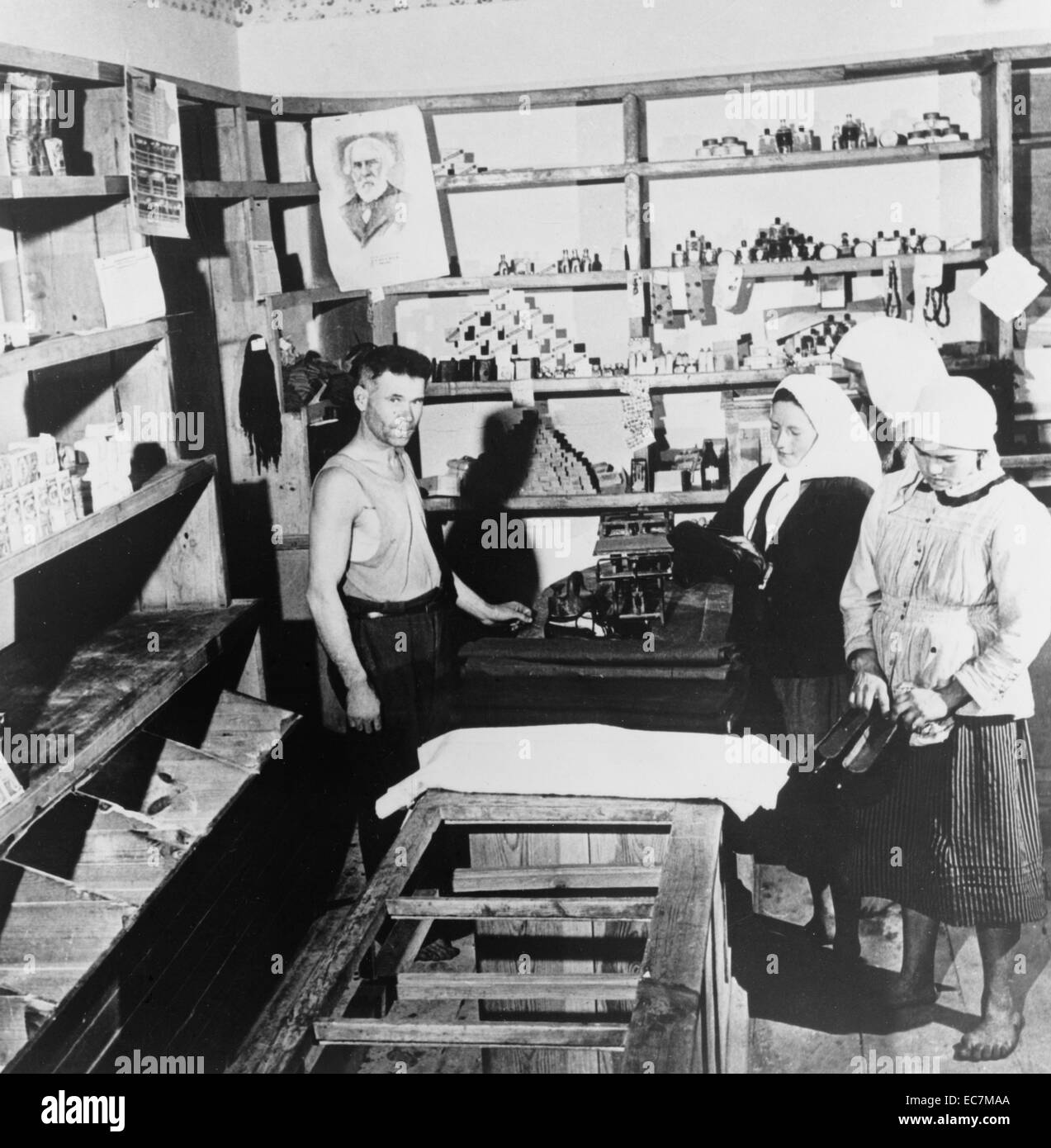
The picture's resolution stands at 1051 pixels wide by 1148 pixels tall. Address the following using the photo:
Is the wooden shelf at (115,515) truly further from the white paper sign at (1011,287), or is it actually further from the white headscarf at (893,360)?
the white paper sign at (1011,287)

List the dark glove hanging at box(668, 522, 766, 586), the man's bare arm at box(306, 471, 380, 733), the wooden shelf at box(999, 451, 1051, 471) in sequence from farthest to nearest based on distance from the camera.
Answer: the wooden shelf at box(999, 451, 1051, 471) → the dark glove hanging at box(668, 522, 766, 586) → the man's bare arm at box(306, 471, 380, 733)

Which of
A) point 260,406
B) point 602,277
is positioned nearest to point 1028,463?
point 602,277

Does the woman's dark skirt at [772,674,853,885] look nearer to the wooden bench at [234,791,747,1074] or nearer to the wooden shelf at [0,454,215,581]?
the wooden bench at [234,791,747,1074]

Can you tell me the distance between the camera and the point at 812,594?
3.56 meters

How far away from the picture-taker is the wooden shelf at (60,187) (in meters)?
2.39

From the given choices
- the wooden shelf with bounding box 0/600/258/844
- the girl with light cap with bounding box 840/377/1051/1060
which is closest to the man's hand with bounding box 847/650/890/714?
the girl with light cap with bounding box 840/377/1051/1060

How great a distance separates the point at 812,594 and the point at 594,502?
980mm

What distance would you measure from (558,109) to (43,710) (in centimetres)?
277

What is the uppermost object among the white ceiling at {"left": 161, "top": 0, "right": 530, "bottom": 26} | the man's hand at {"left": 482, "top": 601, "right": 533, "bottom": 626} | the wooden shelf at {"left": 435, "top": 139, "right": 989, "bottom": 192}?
the white ceiling at {"left": 161, "top": 0, "right": 530, "bottom": 26}

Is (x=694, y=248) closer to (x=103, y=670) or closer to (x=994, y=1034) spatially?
(x=103, y=670)

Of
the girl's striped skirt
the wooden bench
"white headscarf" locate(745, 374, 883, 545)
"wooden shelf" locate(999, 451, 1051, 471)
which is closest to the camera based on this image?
the wooden bench

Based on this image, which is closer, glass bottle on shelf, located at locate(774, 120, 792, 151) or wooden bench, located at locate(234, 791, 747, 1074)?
wooden bench, located at locate(234, 791, 747, 1074)

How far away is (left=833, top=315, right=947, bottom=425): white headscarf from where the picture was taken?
3.85 meters

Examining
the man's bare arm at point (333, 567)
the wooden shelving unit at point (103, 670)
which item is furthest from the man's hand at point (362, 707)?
the wooden shelving unit at point (103, 670)
